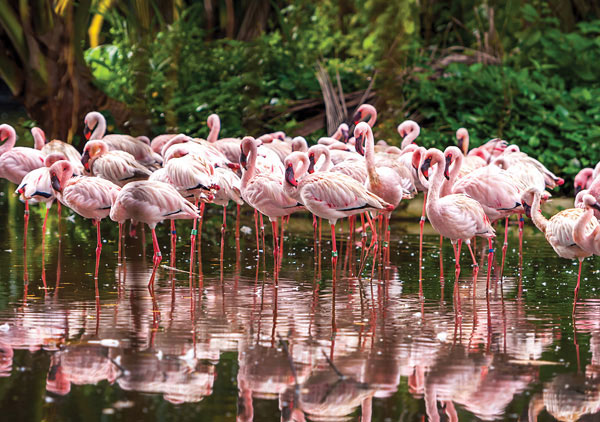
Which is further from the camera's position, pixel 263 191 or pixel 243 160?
pixel 243 160

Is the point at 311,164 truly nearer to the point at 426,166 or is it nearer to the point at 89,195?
the point at 426,166

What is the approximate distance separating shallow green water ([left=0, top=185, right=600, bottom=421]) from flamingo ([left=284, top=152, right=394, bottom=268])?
2.15 ft

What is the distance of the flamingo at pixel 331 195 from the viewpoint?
7957mm

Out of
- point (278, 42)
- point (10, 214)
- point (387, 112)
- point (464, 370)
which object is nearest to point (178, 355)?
point (464, 370)

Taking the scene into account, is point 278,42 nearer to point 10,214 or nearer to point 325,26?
point 325,26

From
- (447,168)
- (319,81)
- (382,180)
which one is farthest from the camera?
(319,81)

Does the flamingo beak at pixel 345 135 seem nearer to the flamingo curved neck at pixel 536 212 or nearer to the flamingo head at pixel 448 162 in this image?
the flamingo head at pixel 448 162

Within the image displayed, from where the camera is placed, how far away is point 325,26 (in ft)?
56.7

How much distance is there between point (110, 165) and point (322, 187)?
10.1ft

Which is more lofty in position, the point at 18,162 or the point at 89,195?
the point at 18,162

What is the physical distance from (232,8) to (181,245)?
10151 millimetres

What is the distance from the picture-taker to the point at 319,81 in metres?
15.2

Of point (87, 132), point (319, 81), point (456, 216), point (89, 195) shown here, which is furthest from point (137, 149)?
point (456, 216)

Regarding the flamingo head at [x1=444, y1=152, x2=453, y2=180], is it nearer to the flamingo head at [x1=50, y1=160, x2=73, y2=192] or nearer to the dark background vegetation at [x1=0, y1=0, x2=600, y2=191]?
the flamingo head at [x1=50, y1=160, x2=73, y2=192]
